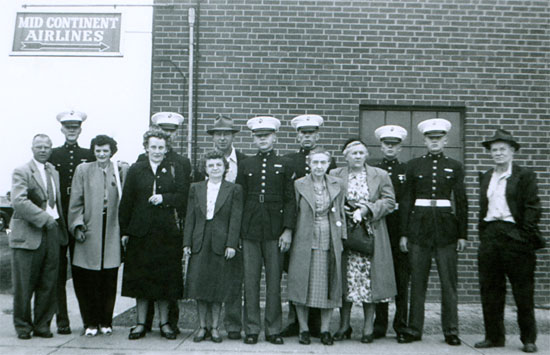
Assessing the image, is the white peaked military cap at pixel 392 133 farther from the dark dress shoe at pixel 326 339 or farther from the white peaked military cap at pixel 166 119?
the white peaked military cap at pixel 166 119

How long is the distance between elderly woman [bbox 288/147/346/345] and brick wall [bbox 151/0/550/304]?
6.85 feet

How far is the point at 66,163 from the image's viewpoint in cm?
614

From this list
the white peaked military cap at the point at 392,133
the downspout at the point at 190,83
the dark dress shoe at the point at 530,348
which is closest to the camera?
the dark dress shoe at the point at 530,348

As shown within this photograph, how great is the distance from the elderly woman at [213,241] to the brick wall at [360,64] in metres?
2.06

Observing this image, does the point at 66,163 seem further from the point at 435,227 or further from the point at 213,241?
the point at 435,227

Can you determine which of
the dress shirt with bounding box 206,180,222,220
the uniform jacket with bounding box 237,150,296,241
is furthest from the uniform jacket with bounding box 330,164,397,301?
the dress shirt with bounding box 206,180,222,220

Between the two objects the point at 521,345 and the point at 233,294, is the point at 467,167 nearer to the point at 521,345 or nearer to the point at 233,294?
the point at 521,345

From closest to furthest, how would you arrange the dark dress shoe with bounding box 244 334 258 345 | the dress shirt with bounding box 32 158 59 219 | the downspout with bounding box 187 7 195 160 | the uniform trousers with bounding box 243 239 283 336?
the dark dress shoe with bounding box 244 334 258 345 → the uniform trousers with bounding box 243 239 283 336 → the dress shirt with bounding box 32 158 59 219 → the downspout with bounding box 187 7 195 160

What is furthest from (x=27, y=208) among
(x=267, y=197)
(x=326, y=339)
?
(x=326, y=339)

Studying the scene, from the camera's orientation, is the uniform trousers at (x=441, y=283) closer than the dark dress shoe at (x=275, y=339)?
No

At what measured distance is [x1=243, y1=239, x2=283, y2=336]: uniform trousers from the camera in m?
5.47

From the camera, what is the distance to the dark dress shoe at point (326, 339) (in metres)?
5.34

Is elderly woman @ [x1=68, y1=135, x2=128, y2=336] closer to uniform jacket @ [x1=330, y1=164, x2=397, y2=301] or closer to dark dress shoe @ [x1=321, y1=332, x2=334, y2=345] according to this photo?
dark dress shoe @ [x1=321, y1=332, x2=334, y2=345]

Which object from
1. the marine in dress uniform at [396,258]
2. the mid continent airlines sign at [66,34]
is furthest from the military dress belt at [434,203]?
the mid continent airlines sign at [66,34]
